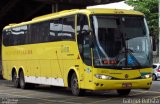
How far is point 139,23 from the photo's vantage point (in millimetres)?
18734

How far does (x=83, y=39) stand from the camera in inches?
Answer: 732

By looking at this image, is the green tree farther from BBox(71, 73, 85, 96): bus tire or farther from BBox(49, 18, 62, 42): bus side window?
BBox(71, 73, 85, 96): bus tire

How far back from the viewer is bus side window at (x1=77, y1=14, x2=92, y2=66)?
59.9ft

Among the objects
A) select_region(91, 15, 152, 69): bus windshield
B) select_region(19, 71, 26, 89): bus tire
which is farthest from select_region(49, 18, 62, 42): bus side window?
select_region(19, 71, 26, 89): bus tire

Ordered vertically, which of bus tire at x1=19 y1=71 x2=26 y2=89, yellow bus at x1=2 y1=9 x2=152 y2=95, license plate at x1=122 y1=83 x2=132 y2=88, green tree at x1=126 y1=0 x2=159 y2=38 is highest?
green tree at x1=126 y1=0 x2=159 y2=38

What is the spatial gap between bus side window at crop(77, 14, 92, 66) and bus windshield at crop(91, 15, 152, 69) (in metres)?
0.38

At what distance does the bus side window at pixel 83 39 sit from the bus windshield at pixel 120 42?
1.25ft

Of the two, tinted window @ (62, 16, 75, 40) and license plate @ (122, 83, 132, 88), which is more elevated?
tinted window @ (62, 16, 75, 40)

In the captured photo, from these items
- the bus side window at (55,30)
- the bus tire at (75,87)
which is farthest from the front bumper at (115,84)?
the bus side window at (55,30)

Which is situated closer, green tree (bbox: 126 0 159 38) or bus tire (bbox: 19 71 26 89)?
bus tire (bbox: 19 71 26 89)

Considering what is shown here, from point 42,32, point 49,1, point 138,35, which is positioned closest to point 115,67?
point 138,35

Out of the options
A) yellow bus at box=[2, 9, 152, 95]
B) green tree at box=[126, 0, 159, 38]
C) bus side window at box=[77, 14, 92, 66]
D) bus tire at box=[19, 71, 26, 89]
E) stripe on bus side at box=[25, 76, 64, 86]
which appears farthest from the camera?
green tree at box=[126, 0, 159, 38]

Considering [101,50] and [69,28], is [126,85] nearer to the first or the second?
[101,50]

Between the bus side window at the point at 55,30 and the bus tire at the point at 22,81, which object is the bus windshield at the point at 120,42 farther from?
the bus tire at the point at 22,81
